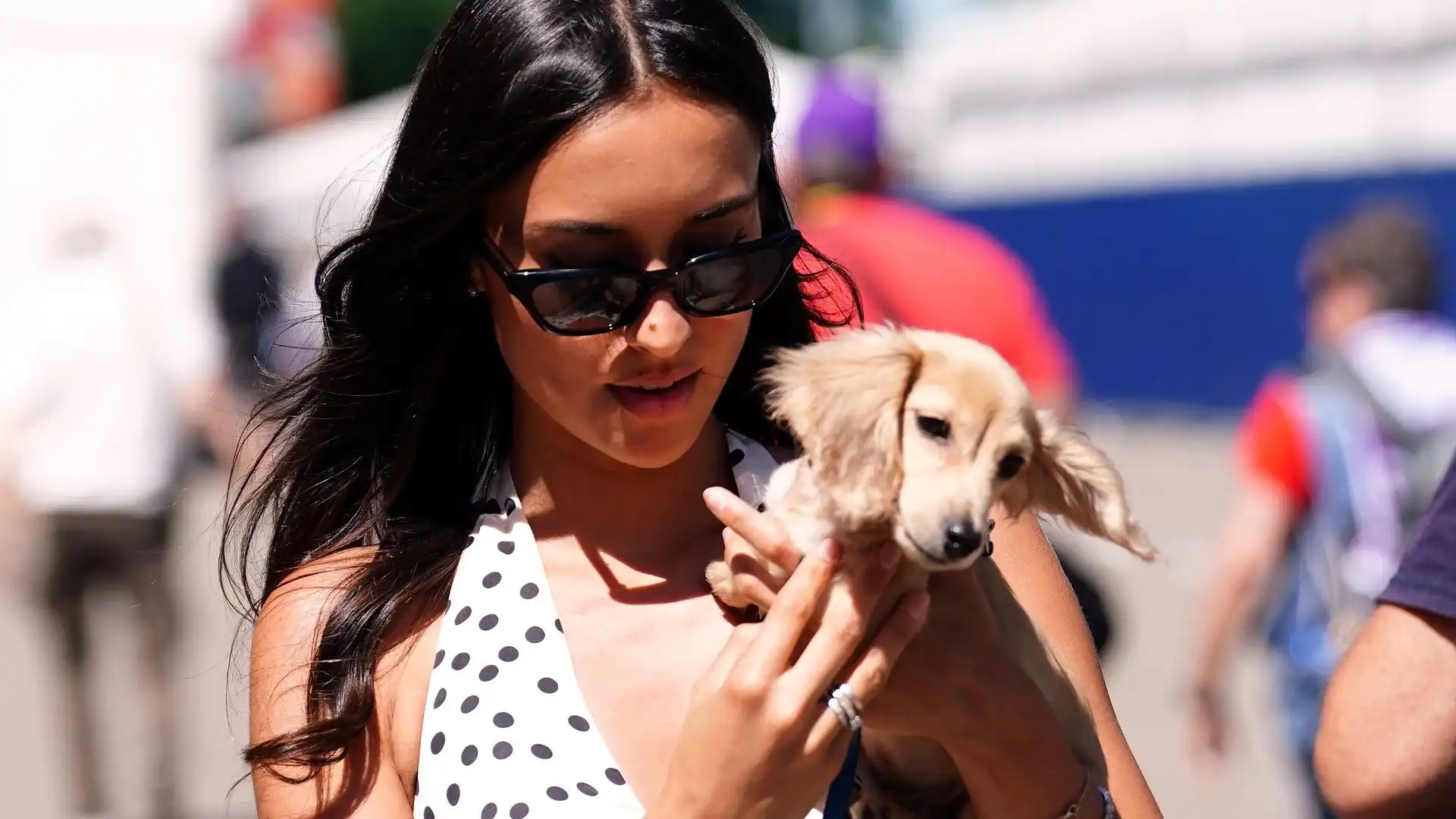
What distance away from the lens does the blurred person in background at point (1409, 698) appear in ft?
7.89

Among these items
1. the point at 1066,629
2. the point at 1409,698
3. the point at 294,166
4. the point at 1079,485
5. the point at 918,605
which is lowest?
the point at 294,166

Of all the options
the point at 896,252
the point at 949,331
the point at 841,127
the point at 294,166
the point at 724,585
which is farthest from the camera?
the point at 294,166

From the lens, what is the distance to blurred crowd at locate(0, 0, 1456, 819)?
4594 mm

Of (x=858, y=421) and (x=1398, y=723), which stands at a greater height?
(x=858, y=421)

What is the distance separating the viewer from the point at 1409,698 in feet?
7.98

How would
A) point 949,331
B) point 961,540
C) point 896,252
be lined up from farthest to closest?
point 896,252
point 949,331
point 961,540

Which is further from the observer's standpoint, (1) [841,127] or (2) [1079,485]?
(1) [841,127]

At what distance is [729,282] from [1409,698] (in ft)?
3.92

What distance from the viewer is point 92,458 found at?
22.4 feet

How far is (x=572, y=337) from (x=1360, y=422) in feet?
10.8

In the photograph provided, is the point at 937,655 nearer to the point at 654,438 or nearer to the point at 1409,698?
the point at 654,438

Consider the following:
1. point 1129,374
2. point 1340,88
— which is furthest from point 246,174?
point 1340,88

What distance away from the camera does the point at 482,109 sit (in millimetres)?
2188

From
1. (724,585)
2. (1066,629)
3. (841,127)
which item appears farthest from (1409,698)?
(841,127)
